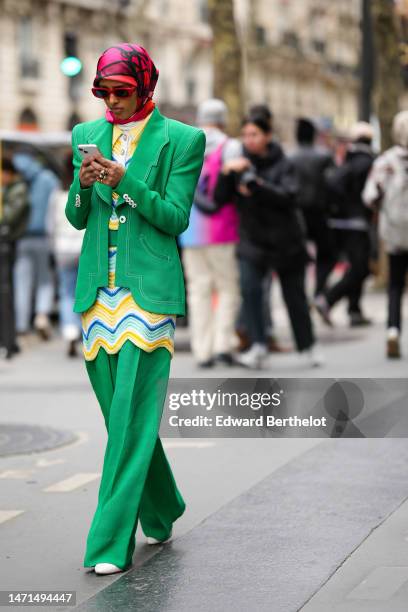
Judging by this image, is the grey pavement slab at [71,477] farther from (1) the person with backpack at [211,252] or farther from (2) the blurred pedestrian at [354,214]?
(2) the blurred pedestrian at [354,214]

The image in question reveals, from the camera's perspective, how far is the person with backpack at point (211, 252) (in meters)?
11.4

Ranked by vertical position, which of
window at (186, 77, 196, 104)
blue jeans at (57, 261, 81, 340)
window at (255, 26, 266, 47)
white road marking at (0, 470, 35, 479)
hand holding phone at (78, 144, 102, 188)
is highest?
window at (255, 26, 266, 47)

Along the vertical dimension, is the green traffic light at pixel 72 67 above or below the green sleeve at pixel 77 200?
above

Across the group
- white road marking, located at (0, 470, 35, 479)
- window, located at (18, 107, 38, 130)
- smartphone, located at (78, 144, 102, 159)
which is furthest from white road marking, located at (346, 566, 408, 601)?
window, located at (18, 107, 38, 130)

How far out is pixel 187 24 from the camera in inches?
2429

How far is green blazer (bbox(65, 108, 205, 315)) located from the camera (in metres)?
5.35

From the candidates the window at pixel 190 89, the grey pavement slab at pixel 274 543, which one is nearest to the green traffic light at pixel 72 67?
the grey pavement slab at pixel 274 543

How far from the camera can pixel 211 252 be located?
37.7ft

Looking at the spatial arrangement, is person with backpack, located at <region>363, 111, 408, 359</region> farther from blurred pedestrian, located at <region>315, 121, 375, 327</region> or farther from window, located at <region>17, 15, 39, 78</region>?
window, located at <region>17, 15, 39, 78</region>

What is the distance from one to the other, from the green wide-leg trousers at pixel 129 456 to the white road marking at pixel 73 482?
4.21 ft

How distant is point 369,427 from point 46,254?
8.47m

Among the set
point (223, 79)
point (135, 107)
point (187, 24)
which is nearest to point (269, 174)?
point (135, 107)

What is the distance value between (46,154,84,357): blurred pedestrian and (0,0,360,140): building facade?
2387 centimetres

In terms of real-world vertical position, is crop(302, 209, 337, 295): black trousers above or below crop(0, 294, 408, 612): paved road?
above
